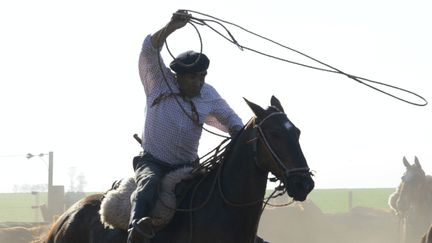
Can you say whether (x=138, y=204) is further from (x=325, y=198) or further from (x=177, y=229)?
(x=325, y=198)

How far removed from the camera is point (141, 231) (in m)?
8.21

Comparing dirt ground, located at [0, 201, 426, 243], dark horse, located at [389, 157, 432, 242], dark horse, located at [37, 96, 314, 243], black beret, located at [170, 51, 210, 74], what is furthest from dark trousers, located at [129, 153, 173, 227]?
dirt ground, located at [0, 201, 426, 243]

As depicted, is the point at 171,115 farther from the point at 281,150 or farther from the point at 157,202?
the point at 281,150

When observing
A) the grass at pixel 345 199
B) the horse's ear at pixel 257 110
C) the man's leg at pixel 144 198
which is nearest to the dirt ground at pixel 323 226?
the man's leg at pixel 144 198

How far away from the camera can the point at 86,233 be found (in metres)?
9.32

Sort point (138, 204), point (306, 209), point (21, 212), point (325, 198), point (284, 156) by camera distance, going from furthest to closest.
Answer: point (325, 198)
point (21, 212)
point (306, 209)
point (138, 204)
point (284, 156)

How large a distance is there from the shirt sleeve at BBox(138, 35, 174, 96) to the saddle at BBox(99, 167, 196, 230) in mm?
809

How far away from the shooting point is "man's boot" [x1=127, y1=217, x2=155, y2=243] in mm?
8219

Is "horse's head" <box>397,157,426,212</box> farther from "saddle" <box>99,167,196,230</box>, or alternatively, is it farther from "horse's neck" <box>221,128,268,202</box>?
"horse's neck" <box>221,128,268,202</box>

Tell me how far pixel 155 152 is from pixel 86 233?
3.52ft

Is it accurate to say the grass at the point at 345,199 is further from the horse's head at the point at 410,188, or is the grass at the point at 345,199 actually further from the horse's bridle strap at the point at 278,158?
the horse's bridle strap at the point at 278,158

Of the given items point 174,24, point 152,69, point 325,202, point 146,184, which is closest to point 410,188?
point 152,69

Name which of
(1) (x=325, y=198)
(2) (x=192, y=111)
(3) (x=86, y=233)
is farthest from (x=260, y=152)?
(1) (x=325, y=198)

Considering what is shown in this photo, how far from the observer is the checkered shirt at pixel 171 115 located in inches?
349
